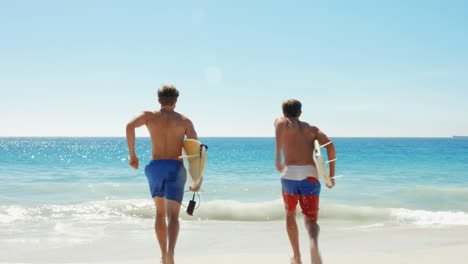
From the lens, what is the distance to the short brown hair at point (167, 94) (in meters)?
4.02

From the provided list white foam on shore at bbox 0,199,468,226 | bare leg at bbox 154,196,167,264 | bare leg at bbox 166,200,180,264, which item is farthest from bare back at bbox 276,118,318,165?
white foam on shore at bbox 0,199,468,226

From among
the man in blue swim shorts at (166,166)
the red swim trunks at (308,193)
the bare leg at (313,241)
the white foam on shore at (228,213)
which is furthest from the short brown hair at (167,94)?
the white foam on shore at (228,213)

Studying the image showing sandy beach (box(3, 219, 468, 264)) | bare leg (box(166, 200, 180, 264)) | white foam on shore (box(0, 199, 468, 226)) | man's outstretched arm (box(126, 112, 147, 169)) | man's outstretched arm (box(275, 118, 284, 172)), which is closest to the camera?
man's outstretched arm (box(126, 112, 147, 169))

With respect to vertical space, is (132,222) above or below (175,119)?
below

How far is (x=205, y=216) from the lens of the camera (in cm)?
903

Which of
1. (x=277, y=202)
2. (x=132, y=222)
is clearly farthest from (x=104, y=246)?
(x=277, y=202)

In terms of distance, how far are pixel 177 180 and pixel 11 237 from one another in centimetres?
414

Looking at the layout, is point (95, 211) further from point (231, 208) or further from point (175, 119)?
point (175, 119)

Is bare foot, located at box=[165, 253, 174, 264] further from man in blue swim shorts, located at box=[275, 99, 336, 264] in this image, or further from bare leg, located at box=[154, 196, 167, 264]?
man in blue swim shorts, located at box=[275, 99, 336, 264]

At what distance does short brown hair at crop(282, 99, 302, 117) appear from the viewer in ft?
13.5

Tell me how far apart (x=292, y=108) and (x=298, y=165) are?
59 cm

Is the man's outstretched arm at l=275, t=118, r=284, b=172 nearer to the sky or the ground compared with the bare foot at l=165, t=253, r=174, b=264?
nearer to the sky

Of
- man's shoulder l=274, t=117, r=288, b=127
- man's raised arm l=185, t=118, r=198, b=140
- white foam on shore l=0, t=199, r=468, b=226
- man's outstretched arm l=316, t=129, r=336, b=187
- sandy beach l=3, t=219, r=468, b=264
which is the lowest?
white foam on shore l=0, t=199, r=468, b=226

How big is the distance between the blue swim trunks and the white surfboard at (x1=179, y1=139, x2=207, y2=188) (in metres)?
0.09
